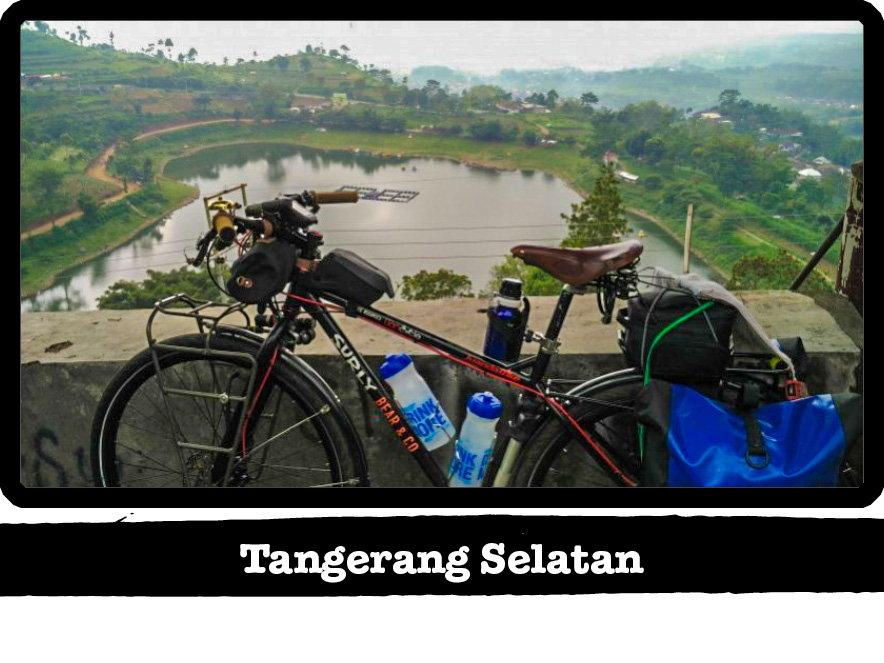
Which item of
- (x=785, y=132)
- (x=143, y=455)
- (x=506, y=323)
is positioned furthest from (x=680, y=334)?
(x=785, y=132)

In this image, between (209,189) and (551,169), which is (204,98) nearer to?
(209,189)

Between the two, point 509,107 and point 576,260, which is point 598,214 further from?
point 576,260

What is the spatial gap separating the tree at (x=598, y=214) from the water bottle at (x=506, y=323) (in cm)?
167

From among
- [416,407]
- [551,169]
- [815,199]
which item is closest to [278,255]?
[416,407]

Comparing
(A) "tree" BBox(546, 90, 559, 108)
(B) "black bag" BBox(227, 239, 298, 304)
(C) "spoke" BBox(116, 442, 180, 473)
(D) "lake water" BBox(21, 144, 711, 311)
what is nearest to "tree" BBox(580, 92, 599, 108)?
(A) "tree" BBox(546, 90, 559, 108)

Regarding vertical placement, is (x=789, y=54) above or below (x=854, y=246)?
above

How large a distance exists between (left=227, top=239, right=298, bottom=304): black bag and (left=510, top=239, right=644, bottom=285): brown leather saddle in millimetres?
744

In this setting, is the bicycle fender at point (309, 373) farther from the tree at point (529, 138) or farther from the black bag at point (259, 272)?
the tree at point (529, 138)

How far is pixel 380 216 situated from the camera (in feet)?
10.4

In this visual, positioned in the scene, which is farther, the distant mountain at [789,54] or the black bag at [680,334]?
the distant mountain at [789,54]

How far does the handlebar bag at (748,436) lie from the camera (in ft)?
8.04

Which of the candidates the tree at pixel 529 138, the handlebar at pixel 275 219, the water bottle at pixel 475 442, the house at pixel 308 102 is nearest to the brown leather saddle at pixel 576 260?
the water bottle at pixel 475 442

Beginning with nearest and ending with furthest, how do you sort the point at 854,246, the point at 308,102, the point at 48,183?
the point at 854,246
the point at 48,183
the point at 308,102

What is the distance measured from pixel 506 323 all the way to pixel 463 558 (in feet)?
2.63
